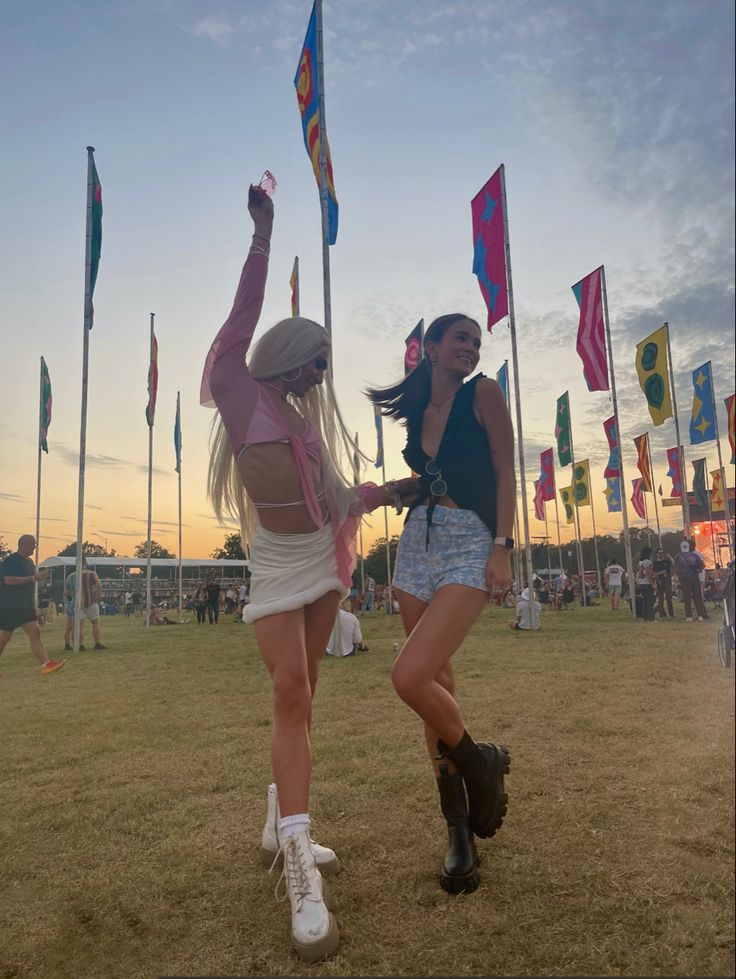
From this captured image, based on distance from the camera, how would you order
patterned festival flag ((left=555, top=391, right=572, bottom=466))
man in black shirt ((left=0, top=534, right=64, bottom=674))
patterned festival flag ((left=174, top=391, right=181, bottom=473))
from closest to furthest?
man in black shirt ((left=0, top=534, right=64, bottom=674)), patterned festival flag ((left=555, top=391, right=572, bottom=466)), patterned festival flag ((left=174, top=391, right=181, bottom=473))

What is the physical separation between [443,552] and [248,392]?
0.74m

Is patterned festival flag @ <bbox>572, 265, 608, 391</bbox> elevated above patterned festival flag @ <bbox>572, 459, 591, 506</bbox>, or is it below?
above

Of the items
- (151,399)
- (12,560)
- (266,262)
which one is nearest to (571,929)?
(266,262)

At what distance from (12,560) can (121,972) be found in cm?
182

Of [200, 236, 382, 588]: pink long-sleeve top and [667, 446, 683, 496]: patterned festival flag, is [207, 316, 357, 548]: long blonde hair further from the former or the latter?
[667, 446, 683, 496]: patterned festival flag

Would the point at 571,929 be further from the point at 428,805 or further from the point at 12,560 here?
the point at 12,560

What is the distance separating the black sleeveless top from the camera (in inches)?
74.1

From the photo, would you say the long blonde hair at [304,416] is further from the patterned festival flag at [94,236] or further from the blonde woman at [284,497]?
the patterned festival flag at [94,236]

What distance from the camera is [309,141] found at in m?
6.93

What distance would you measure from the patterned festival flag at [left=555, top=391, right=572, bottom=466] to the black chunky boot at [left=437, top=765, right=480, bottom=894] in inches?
622

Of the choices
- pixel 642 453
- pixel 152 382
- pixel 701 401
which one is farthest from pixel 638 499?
pixel 701 401

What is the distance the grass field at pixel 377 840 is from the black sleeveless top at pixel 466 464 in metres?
0.67

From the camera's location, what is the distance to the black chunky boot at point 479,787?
1821 mm

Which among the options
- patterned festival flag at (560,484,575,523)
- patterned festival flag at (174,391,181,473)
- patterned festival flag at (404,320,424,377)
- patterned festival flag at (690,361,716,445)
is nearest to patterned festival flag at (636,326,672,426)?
patterned festival flag at (690,361,716,445)
